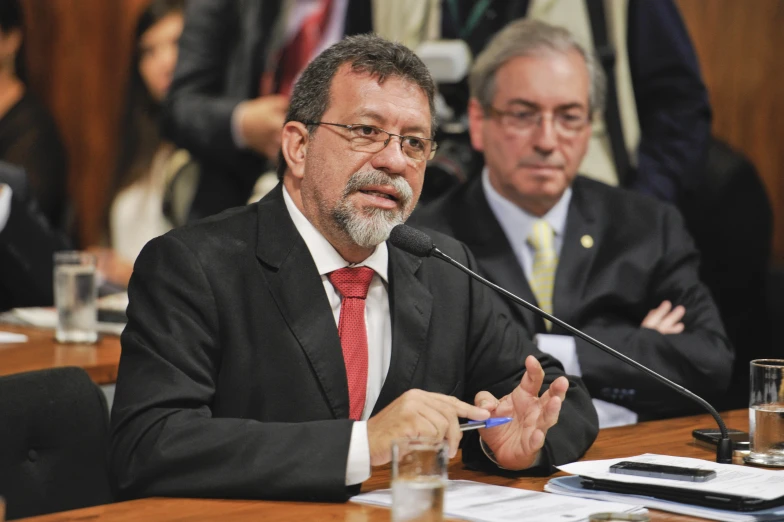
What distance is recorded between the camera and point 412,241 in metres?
1.92

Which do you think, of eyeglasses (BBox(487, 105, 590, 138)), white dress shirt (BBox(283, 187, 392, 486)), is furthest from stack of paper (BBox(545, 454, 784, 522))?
eyeglasses (BBox(487, 105, 590, 138))

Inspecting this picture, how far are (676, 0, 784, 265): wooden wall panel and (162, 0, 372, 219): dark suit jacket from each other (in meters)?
1.68

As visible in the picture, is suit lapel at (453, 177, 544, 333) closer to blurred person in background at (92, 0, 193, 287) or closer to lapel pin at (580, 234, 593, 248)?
lapel pin at (580, 234, 593, 248)

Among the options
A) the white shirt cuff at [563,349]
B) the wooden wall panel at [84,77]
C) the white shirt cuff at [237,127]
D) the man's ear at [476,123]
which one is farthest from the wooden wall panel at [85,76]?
the white shirt cuff at [563,349]

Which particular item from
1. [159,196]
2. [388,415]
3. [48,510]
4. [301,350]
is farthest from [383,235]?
[159,196]

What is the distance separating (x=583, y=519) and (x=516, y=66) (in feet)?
6.08

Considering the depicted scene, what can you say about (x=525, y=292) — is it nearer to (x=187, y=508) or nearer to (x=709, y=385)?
(x=709, y=385)

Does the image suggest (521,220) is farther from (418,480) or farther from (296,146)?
(418,480)

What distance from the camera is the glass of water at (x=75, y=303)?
9.96 feet

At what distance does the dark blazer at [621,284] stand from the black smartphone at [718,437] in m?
0.71

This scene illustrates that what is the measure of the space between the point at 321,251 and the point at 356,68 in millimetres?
349

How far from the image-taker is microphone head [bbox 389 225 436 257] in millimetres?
1907

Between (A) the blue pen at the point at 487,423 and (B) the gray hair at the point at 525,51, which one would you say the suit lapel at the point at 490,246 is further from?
(A) the blue pen at the point at 487,423

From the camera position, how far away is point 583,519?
155 centimetres
